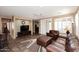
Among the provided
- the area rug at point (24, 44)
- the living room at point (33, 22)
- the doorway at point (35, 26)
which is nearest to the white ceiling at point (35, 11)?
the living room at point (33, 22)

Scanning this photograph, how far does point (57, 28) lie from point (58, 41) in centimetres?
25

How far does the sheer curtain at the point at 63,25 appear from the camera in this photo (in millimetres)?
1835

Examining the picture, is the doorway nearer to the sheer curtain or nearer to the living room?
the living room

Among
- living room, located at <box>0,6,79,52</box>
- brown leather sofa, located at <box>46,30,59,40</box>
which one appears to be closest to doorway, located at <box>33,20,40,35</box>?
living room, located at <box>0,6,79,52</box>

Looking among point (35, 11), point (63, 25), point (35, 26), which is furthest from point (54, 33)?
point (35, 11)

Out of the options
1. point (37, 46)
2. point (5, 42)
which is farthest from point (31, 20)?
point (5, 42)

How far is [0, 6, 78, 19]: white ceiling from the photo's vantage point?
1.75 meters

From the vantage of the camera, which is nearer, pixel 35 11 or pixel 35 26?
pixel 35 11

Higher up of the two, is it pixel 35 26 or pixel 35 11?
pixel 35 11

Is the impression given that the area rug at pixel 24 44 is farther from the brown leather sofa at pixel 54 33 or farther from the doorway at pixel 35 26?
the brown leather sofa at pixel 54 33

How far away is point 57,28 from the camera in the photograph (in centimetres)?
189

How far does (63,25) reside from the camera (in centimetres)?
187

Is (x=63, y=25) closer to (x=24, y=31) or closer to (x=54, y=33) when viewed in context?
(x=54, y=33)

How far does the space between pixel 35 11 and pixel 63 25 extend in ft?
1.94
